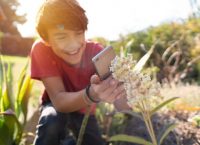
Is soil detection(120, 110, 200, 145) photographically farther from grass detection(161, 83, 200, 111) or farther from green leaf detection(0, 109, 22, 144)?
green leaf detection(0, 109, 22, 144)

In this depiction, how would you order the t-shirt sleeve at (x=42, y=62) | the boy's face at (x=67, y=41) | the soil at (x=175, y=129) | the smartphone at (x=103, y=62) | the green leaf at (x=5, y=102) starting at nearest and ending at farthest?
the smartphone at (x=103, y=62) < the boy's face at (x=67, y=41) < the t-shirt sleeve at (x=42, y=62) < the soil at (x=175, y=129) < the green leaf at (x=5, y=102)

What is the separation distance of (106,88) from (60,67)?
2.54 ft

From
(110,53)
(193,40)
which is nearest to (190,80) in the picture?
(193,40)

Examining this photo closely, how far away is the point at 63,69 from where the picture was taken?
2543mm

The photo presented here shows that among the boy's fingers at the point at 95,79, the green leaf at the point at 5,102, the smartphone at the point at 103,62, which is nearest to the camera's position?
the smartphone at the point at 103,62

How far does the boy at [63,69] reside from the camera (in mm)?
1923

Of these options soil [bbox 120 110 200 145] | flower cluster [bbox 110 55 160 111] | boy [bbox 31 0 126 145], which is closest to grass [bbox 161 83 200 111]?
soil [bbox 120 110 200 145]

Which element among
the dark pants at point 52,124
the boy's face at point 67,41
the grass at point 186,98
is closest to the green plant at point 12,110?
the dark pants at point 52,124

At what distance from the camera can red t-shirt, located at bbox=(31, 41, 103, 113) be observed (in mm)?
2377

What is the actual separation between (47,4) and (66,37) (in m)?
0.21

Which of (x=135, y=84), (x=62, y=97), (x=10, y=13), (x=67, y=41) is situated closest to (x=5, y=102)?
(x=62, y=97)

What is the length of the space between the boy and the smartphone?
29mm

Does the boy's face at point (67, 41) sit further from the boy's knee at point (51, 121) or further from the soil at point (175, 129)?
the soil at point (175, 129)

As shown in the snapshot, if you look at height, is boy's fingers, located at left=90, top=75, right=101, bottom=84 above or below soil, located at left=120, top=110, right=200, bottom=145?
above
